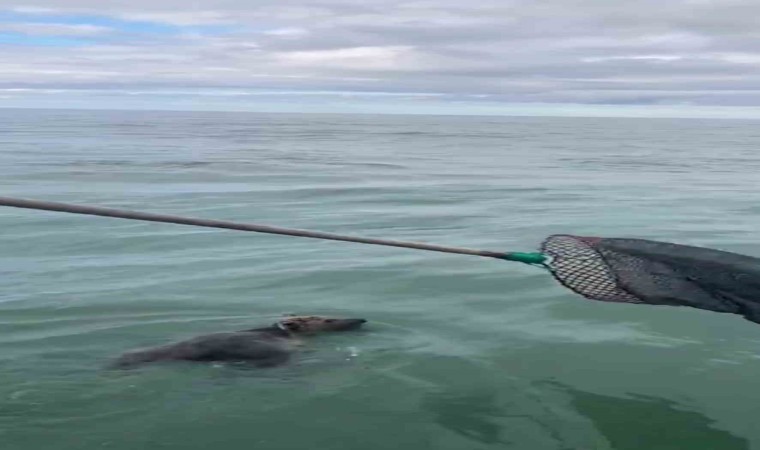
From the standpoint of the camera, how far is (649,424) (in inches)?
352

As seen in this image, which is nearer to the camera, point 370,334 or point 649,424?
point 649,424

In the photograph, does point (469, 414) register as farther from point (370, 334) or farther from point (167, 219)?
point (167, 219)

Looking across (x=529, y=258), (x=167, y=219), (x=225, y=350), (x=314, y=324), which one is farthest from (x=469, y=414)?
(x=167, y=219)

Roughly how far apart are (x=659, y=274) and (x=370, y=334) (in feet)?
13.2

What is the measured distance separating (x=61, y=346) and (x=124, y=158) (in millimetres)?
29837

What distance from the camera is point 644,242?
30.4ft

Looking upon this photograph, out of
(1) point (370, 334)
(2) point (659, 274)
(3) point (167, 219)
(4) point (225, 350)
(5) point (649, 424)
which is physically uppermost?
(3) point (167, 219)

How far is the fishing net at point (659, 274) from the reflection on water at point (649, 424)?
1.10 metres

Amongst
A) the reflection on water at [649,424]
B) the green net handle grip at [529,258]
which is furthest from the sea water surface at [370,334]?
the green net handle grip at [529,258]

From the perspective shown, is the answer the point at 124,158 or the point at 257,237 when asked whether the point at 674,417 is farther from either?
the point at 124,158

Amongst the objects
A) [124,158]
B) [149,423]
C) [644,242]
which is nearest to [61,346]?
[149,423]

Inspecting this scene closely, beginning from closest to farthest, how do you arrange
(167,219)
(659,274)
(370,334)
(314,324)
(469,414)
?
1. (167,219)
2. (659,274)
3. (469,414)
4. (314,324)
5. (370,334)

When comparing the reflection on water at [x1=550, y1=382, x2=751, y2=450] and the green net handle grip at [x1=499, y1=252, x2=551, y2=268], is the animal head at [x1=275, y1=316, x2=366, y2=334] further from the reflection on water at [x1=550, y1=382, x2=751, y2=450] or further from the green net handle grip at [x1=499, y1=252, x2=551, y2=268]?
the green net handle grip at [x1=499, y1=252, x2=551, y2=268]

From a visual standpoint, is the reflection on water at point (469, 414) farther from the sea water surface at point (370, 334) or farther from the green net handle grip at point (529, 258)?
the green net handle grip at point (529, 258)
